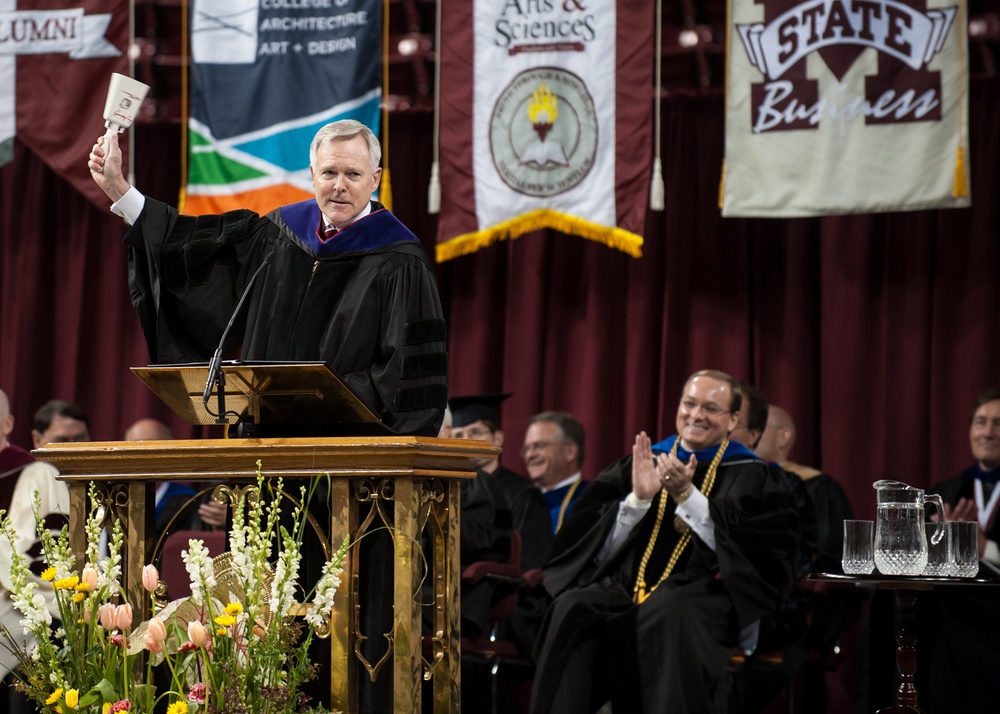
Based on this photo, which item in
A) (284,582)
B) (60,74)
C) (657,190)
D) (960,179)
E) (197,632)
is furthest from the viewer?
(60,74)

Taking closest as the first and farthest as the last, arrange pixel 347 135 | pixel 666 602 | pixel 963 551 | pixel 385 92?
1. pixel 347 135
2. pixel 963 551
3. pixel 666 602
4. pixel 385 92

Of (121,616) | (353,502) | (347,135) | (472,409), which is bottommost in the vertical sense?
(121,616)

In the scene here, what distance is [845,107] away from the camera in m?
6.53

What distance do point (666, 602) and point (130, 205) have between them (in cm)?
268

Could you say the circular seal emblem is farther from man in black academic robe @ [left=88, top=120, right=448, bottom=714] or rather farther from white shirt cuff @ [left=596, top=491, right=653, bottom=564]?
man in black academic robe @ [left=88, top=120, right=448, bottom=714]

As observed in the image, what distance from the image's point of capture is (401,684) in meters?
3.02

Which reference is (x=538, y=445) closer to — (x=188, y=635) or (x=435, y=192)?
(x=435, y=192)

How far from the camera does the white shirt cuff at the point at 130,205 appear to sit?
3533mm

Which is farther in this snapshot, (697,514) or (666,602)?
(697,514)

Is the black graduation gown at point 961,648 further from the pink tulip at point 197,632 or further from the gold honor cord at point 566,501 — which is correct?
the pink tulip at point 197,632

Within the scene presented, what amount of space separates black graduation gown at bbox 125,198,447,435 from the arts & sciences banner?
4.02 m

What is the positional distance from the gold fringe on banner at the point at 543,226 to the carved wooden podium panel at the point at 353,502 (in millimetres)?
3743

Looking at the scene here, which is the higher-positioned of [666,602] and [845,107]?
[845,107]

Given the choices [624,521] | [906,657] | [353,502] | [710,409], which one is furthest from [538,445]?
[353,502]
